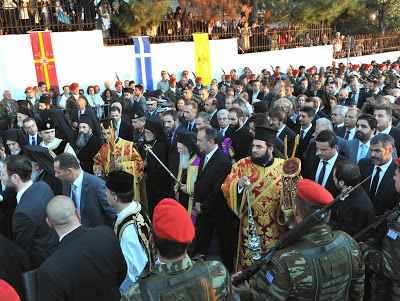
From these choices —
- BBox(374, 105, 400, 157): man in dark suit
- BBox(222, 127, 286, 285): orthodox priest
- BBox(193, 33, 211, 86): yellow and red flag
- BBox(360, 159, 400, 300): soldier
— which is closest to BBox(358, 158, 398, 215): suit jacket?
BBox(360, 159, 400, 300): soldier

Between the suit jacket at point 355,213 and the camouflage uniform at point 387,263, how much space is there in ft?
1.01

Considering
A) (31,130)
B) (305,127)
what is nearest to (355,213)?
(305,127)

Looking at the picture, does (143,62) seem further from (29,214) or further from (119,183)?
(119,183)

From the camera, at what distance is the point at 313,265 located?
2.59 meters

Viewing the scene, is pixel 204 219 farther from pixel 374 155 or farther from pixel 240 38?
pixel 240 38

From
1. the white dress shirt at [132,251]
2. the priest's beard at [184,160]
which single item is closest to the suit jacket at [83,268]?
the white dress shirt at [132,251]

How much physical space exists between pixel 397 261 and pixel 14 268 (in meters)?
3.26

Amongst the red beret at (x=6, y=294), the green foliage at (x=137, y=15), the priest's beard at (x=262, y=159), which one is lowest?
the priest's beard at (x=262, y=159)

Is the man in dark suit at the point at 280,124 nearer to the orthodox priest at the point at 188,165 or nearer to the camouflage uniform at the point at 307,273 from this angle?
the orthodox priest at the point at 188,165

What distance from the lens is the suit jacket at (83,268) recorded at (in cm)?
281

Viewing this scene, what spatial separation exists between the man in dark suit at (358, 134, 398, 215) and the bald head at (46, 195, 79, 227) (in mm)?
3303

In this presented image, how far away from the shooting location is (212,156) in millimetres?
5227

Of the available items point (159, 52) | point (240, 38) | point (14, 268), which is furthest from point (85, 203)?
point (240, 38)

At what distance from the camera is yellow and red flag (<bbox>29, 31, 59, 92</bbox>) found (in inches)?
543
